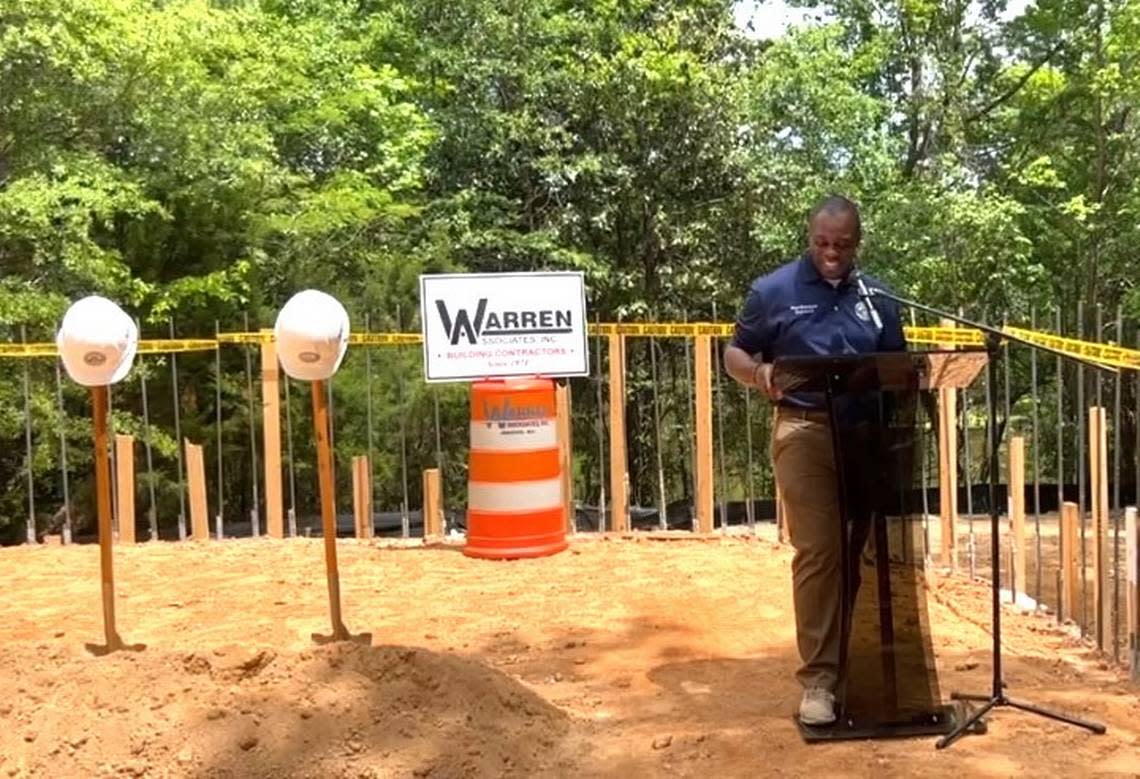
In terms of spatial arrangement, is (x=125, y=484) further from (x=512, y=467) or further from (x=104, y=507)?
(x=104, y=507)

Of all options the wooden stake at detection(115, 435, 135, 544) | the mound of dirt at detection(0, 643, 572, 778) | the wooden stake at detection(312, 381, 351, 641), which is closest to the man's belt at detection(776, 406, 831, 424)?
the mound of dirt at detection(0, 643, 572, 778)

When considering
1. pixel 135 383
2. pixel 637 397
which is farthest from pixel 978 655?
pixel 135 383

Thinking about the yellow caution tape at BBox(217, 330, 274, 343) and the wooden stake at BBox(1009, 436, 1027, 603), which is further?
the yellow caution tape at BBox(217, 330, 274, 343)

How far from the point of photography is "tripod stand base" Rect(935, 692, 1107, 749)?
3906 mm

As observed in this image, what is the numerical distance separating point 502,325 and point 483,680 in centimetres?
428

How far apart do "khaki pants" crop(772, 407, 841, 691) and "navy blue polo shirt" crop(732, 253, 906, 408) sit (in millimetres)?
139

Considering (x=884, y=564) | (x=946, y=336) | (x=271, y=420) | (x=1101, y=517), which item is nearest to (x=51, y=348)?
(x=271, y=420)

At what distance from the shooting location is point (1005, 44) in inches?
747

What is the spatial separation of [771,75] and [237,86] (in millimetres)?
6734

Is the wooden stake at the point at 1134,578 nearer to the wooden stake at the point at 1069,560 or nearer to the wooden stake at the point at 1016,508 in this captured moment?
the wooden stake at the point at 1069,560

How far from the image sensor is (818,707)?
4059mm

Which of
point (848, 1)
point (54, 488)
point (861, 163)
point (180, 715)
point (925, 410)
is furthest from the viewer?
point (848, 1)

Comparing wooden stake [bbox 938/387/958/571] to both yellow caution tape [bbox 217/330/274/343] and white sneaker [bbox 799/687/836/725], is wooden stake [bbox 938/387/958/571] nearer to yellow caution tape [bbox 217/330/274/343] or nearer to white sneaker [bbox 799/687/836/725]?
white sneaker [bbox 799/687/836/725]

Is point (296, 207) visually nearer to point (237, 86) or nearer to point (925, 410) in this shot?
point (237, 86)
